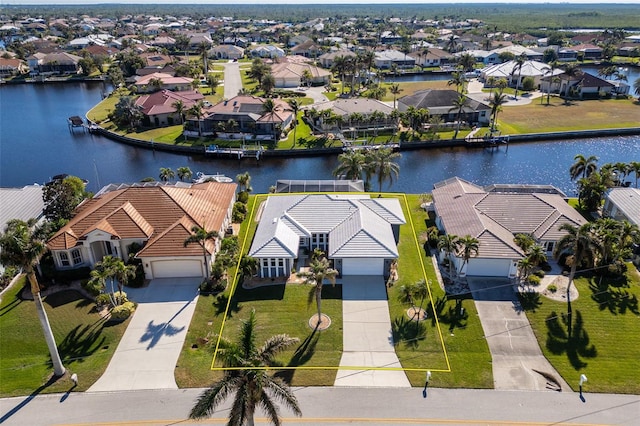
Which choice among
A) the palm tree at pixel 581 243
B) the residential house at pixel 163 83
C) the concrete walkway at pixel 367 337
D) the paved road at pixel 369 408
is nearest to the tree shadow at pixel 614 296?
the palm tree at pixel 581 243

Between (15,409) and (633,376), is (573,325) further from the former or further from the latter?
(15,409)

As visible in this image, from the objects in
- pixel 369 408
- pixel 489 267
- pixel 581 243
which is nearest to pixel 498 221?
pixel 489 267

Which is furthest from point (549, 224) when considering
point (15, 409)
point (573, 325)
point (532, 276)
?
point (15, 409)

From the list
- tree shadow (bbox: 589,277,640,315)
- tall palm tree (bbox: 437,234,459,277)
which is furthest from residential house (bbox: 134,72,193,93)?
tree shadow (bbox: 589,277,640,315)

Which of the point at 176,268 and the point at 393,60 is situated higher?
the point at 393,60

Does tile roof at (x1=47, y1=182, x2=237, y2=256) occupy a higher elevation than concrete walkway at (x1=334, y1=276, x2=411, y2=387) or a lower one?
higher

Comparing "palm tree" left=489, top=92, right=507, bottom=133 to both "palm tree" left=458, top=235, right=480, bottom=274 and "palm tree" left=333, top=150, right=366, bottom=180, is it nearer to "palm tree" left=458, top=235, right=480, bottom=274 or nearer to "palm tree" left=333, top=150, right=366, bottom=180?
"palm tree" left=333, top=150, right=366, bottom=180

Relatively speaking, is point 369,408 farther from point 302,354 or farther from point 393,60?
point 393,60
